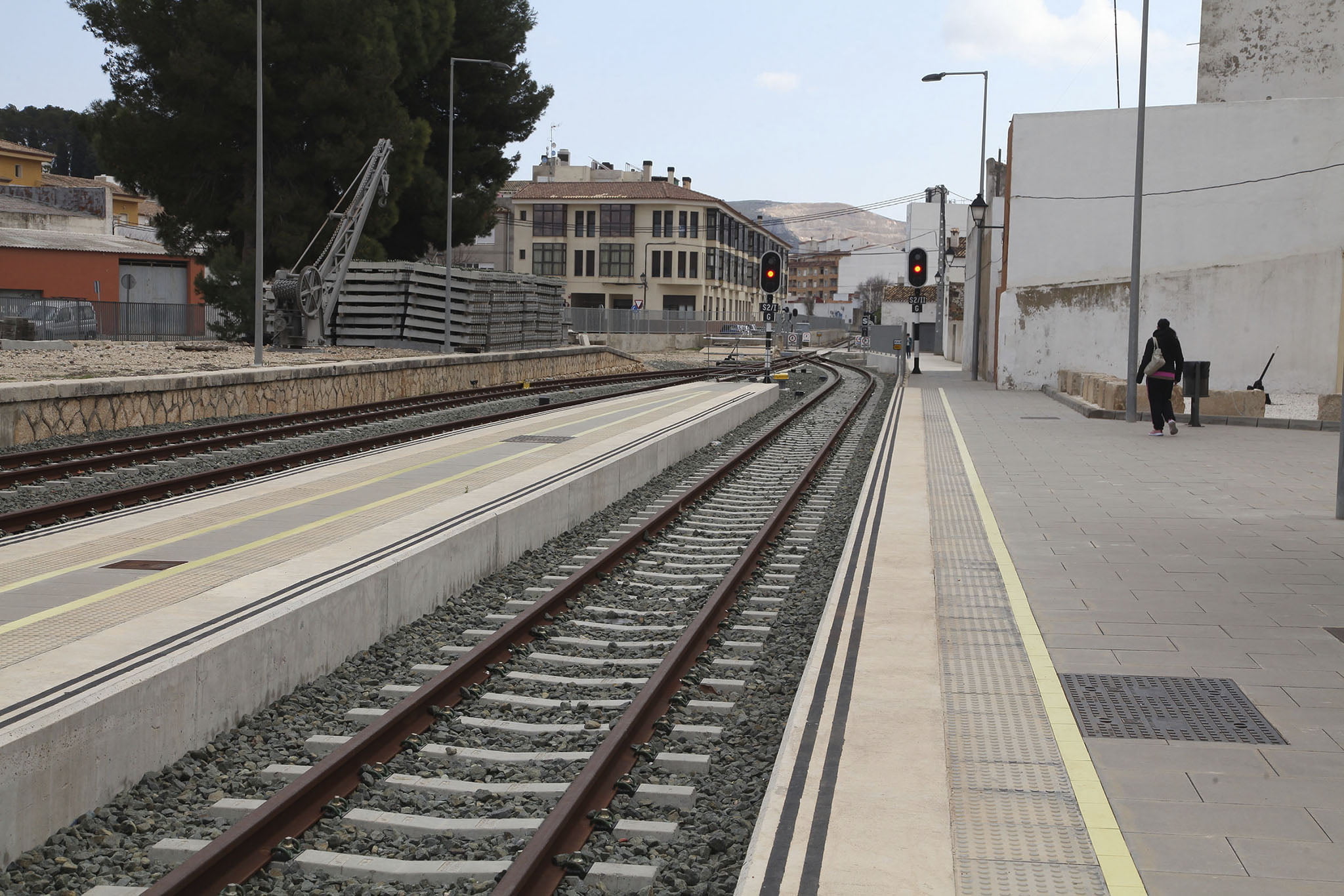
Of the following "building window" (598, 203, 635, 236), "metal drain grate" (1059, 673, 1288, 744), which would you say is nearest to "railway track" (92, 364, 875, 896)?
"metal drain grate" (1059, 673, 1288, 744)

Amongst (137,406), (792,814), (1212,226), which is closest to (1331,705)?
(792,814)

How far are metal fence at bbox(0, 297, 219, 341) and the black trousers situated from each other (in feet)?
98.2

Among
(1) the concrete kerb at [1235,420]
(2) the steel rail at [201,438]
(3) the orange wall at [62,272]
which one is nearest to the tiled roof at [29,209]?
(3) the orange wall at [62,272]

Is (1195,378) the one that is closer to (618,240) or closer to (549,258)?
(618,240)

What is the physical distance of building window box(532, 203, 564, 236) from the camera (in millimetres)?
97750

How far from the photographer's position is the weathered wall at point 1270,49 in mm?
34469

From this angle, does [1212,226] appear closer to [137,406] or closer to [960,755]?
[137,406]

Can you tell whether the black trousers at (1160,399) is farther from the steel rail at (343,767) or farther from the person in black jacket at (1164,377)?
the steel rail at (343,767)

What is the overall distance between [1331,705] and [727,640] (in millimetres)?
3383

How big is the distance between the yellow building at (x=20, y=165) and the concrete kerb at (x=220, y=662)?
65821mm

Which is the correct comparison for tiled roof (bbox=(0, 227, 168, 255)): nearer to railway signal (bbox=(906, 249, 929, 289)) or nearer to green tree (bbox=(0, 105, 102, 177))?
railway signal (bbox=(906, 249, 929, 289))

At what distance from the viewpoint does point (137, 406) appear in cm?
1958

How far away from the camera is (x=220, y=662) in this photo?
19.7ft

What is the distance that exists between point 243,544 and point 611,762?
13.8 ft
